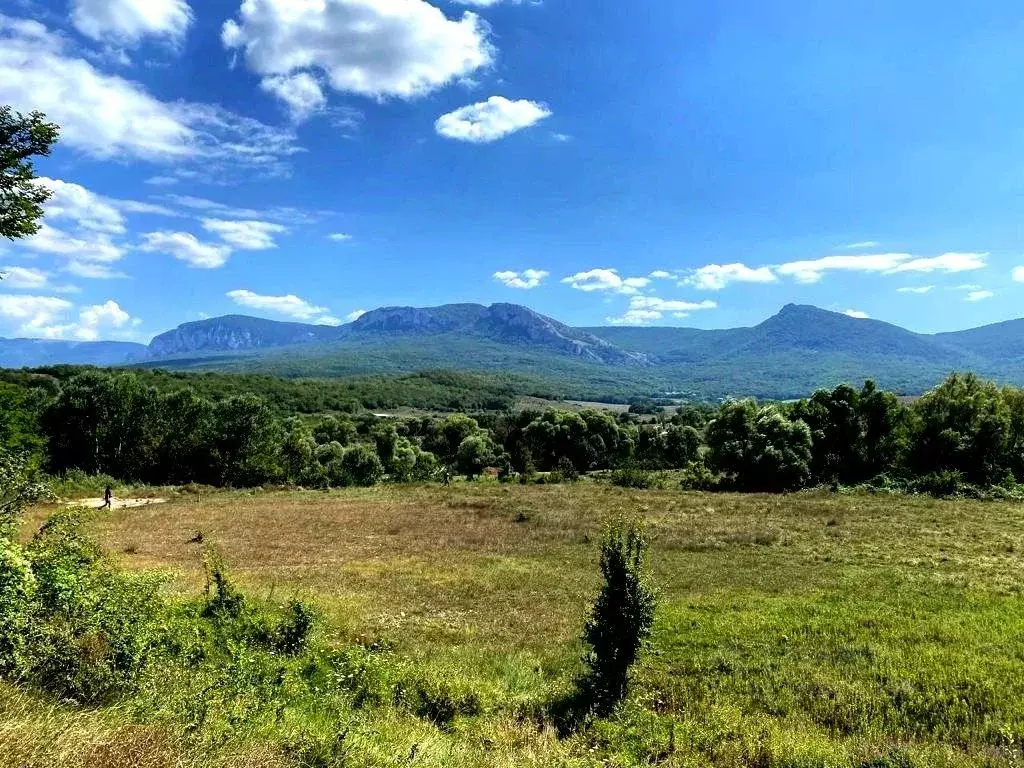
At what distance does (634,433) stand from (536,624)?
86.2 m

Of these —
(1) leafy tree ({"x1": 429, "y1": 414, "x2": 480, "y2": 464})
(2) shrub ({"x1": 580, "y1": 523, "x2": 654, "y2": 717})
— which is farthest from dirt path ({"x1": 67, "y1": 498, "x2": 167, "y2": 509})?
(1) leafy tree ({"x1": 429, "y1": 414, "x2": 480, "y2": 464})

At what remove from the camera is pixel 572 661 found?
13.3 m

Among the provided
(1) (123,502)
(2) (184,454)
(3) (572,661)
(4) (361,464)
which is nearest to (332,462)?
(4) (361,464)

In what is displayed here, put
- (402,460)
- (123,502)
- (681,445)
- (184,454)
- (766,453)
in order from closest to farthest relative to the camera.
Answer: (123,502), (766,453), (184,454), (402,460), (681,445)

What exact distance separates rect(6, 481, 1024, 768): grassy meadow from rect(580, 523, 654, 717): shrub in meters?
0.51

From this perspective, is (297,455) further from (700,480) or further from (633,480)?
(700,480)

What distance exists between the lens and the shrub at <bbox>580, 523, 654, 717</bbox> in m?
10.8

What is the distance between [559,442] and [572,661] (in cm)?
7519

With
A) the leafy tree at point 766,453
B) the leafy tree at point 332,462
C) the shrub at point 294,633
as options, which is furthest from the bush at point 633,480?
the shrub at point 294,633

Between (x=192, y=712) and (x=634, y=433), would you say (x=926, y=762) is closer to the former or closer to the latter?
(x=192, y=712)

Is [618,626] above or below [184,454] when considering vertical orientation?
above

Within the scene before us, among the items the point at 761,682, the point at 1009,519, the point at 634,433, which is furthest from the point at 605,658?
the point at 634,433

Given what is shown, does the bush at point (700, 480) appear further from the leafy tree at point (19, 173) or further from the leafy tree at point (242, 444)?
the leafy tree at point (19, 173)

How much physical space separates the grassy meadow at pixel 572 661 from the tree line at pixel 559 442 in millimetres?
24132
